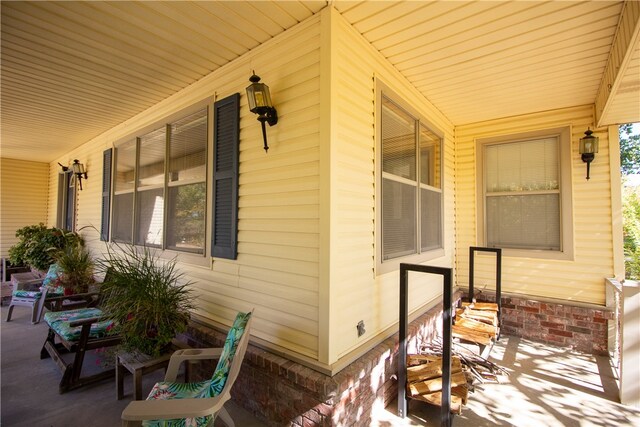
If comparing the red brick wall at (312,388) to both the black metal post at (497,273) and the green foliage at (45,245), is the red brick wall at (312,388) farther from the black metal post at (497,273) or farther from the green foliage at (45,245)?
the green foliage at (45,245)

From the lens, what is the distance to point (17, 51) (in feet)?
9.34

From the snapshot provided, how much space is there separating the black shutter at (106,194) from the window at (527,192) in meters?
6.23

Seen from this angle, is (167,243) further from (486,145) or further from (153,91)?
(486,145)

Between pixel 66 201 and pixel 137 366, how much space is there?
672 cm

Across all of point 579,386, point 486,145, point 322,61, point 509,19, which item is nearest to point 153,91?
point 322,61

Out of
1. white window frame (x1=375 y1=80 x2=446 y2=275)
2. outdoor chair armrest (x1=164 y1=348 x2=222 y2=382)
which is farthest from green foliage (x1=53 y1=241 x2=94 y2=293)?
white window frame (x1=375 y1=80 x2=446 y2=275)

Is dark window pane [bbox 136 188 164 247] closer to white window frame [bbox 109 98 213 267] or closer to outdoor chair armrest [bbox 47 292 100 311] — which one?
white window frame [bbox 109 98 213 267]

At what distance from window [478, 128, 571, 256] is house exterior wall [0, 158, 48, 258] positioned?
1071 cm

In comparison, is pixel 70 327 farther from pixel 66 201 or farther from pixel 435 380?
pixel 66 201

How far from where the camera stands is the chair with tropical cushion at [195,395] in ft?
5.25

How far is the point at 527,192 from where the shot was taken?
4363mm

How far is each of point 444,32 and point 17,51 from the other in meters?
3.96

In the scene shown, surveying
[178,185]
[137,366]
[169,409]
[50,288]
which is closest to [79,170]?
[50,288]

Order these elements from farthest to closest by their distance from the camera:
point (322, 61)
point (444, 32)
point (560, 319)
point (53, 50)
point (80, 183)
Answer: point (80, 183)
point (560, 319)
point (53, 50)
point (444, 32)
point (322, 61)
